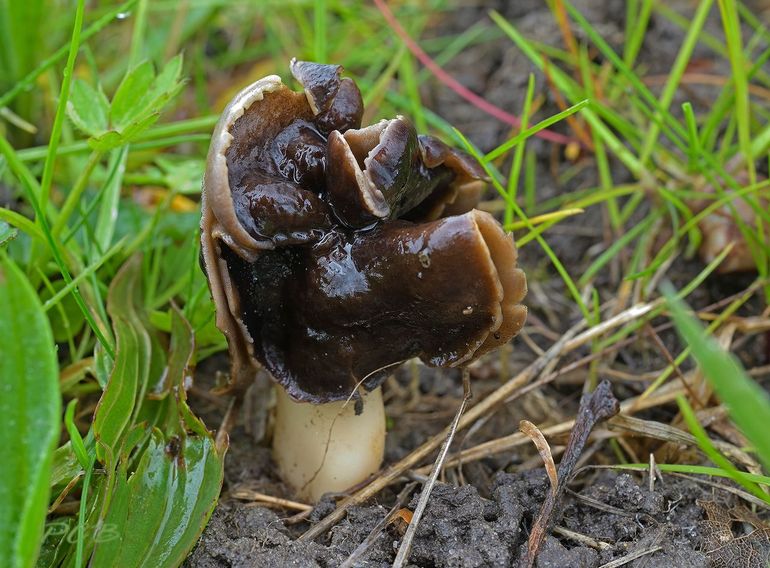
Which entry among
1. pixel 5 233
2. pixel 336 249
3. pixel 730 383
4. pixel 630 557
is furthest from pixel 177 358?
pixel 730 383

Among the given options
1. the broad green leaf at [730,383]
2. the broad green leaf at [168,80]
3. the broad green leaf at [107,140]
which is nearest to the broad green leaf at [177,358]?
the broad green leaf at [107,140]

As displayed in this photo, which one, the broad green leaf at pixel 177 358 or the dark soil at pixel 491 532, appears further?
the broad green leaf at pixel 177 358

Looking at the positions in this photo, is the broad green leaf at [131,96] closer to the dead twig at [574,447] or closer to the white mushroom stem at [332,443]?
the white mushroom stem at [332,443]

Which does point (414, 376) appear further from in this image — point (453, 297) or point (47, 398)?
point (47, 398)

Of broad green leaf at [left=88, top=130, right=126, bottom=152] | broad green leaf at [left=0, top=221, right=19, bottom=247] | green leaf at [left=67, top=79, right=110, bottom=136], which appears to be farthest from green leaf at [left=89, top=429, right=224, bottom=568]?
green leaf at [left=67, top=79, right=110, bottom=136]

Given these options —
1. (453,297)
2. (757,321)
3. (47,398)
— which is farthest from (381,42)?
(47,398)

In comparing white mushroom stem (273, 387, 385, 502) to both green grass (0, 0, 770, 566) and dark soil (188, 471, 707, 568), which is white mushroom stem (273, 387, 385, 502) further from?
green grass (0, 0, 770, 566)
